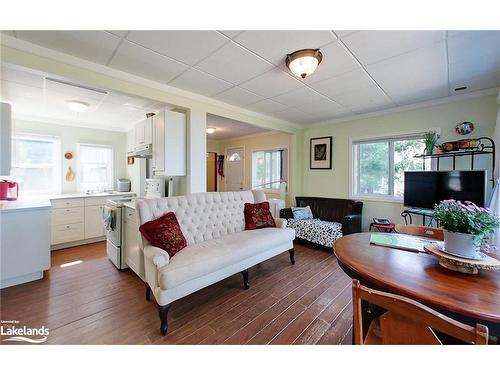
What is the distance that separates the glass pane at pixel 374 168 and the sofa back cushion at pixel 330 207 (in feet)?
1.43

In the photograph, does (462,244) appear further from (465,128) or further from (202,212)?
(465,128)

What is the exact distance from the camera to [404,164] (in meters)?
3.66

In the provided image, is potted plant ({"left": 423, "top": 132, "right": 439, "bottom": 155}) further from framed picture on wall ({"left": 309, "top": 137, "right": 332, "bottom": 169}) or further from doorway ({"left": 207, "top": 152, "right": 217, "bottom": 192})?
doorway ({"left": 207, "top": 152, "right": 217, "bottom": 192})

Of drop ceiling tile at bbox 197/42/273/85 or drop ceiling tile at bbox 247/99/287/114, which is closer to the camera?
drop ceiling tile at bbox 197/42/273/85

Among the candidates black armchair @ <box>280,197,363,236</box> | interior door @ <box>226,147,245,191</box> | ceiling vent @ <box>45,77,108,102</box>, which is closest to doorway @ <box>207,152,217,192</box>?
interior door @ <box>226,147,245,191</box>

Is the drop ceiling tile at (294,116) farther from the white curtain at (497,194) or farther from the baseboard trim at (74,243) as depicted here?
the baseboard trim at (74,243)

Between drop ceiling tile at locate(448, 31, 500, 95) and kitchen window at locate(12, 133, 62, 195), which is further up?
Result: drop ceiling tile at locate(448, 31, 500, 95)

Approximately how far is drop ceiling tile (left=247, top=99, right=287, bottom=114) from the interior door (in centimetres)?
255

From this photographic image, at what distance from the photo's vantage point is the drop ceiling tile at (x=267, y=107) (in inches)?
134

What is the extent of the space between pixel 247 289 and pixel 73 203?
3.68 metres

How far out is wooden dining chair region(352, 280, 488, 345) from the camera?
2.23 feet

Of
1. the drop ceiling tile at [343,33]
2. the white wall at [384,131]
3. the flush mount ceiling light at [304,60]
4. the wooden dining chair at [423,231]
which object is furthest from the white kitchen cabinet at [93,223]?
the wooden dining chair at [423,231]
